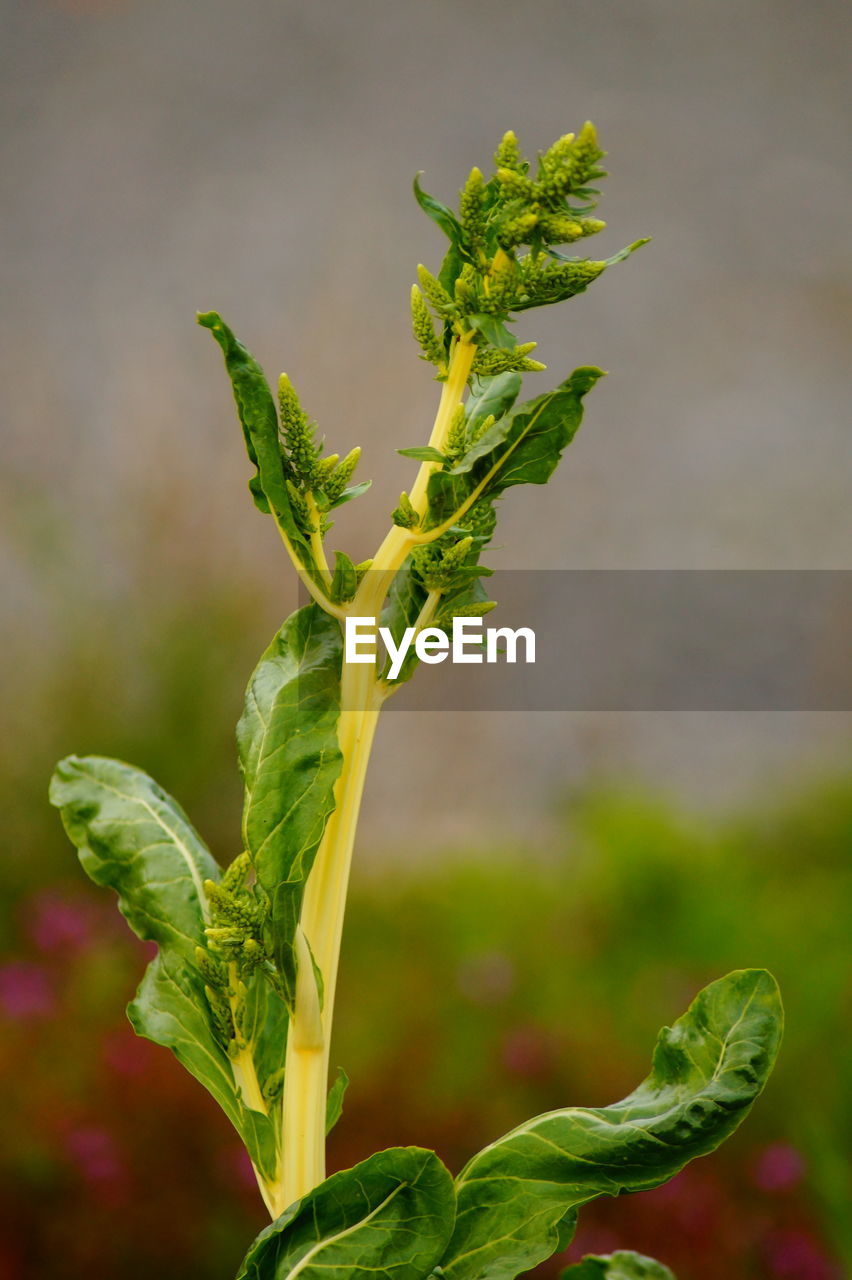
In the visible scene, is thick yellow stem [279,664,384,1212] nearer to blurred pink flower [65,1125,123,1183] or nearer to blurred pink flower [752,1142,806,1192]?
blurred pink flower [65,1125,123,1183]

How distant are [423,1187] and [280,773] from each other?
128 millimetres

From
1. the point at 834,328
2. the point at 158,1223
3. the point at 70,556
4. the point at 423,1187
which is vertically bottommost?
the point at 158,1223

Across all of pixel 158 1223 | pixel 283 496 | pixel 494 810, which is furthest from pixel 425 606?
pixel 494 810

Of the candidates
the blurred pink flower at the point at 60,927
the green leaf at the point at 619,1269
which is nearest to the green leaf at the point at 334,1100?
the green leaf at the point at 619,1269

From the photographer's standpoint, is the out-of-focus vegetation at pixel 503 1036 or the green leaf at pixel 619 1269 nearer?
the green leaf at pixel 619 1269

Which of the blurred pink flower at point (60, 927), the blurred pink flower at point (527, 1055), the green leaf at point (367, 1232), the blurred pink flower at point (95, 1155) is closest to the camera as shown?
the green leaf at point (367, 1232)

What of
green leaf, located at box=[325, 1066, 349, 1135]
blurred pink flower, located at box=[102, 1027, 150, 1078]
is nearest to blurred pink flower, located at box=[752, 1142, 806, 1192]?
blurred pink flower, located at box=[102, 1027, 150, 1078]

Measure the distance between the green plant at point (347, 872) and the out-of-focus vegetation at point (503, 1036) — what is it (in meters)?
1.03

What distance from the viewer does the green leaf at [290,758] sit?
1.22ft

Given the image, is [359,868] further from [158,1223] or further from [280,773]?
[280,773]

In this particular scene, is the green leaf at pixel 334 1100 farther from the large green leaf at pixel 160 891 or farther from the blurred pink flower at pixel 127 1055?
the blurred pink flower at pixel 127 1055

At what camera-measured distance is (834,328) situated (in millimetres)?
3049

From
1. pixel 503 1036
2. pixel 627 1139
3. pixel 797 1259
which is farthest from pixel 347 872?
pixel 503 1036

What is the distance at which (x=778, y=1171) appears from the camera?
1436 mm
